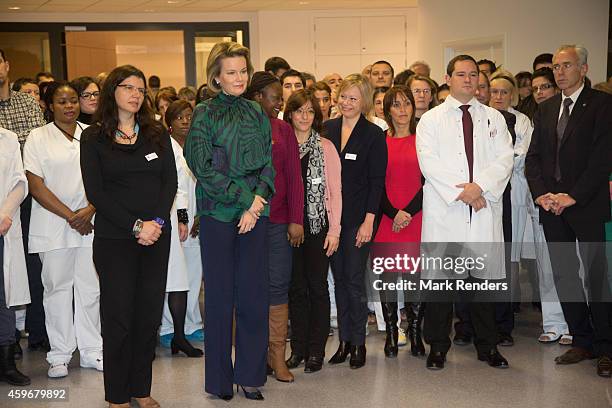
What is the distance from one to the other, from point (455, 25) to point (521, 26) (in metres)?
1.36

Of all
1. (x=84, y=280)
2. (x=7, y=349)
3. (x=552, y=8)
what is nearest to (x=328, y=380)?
(x=84, y=280)

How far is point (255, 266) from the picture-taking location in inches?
158

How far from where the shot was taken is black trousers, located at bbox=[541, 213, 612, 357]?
460 cm

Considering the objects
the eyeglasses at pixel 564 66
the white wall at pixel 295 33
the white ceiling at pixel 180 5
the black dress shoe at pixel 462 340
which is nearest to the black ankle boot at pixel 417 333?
the black dress shoe at pixel 462 340

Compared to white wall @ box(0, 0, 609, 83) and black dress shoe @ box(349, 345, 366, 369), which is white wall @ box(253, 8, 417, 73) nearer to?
white wall @ box(0, 0, 609, 83)

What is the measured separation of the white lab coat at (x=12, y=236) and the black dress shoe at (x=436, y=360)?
8.29ft

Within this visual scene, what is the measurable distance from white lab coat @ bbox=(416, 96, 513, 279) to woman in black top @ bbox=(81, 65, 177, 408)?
5.42 feet

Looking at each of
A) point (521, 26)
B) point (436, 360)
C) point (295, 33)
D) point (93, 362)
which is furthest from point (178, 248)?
point (295, 33)

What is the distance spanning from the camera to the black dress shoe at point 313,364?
455cm

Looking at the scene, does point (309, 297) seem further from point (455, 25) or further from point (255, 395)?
point (455, 25)

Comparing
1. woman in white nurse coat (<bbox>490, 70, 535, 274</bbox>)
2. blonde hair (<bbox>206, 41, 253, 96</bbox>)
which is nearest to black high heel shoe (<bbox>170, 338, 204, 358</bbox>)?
blonde hair (<bbox>206, 41, 253, 96</bbox>)

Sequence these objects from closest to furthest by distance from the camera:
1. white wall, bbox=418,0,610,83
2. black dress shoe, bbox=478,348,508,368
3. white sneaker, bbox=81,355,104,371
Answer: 1. black dress shoe, bbox=478,348,508,368
2. white sneaker, bbox=81,355,104,371
3. white wall, bbox=418,0,610,83

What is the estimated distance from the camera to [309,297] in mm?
4578

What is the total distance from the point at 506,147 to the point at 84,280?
277 cm
